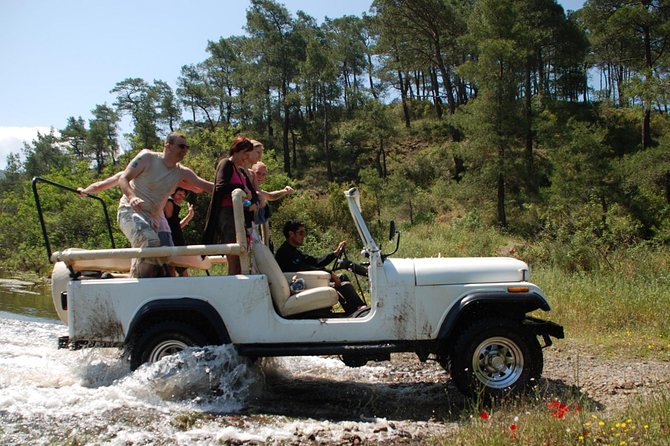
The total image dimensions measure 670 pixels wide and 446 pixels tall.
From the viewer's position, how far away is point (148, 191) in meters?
5.50

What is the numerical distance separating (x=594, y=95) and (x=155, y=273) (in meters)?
49.5

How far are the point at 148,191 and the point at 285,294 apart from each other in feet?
5.61

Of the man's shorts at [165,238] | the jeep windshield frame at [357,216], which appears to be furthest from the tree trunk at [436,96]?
the jeep windshield frame at [357,216]

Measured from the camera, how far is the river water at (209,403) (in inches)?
169

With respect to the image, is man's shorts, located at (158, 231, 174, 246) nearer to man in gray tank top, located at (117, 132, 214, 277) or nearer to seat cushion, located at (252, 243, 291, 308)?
man in gray tank top, located at (117, 132, 214, 277)

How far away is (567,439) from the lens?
367 centimetres

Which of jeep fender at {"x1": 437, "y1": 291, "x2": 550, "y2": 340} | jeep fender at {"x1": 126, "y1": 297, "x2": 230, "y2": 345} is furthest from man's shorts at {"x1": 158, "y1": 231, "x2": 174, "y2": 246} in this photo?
jeep fender at {"x1": 437, "y1": 291, "x2": 550, "y2": 340}

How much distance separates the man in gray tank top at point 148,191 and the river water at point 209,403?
102 cm

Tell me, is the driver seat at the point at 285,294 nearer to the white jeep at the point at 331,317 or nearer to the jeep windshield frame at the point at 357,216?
the white jeep at the point at 331,317

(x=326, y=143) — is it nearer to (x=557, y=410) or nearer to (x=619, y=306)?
(x=619, y=306)

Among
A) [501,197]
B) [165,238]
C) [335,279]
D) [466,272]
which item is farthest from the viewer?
[501,197]

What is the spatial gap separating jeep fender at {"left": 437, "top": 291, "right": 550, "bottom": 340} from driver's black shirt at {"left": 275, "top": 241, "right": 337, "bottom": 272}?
4.59ft

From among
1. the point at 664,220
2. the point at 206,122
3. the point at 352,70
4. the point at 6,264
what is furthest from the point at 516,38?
the point at 206,122

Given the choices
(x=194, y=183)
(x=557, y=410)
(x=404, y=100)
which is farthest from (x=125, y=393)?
(x=404, y=100)
